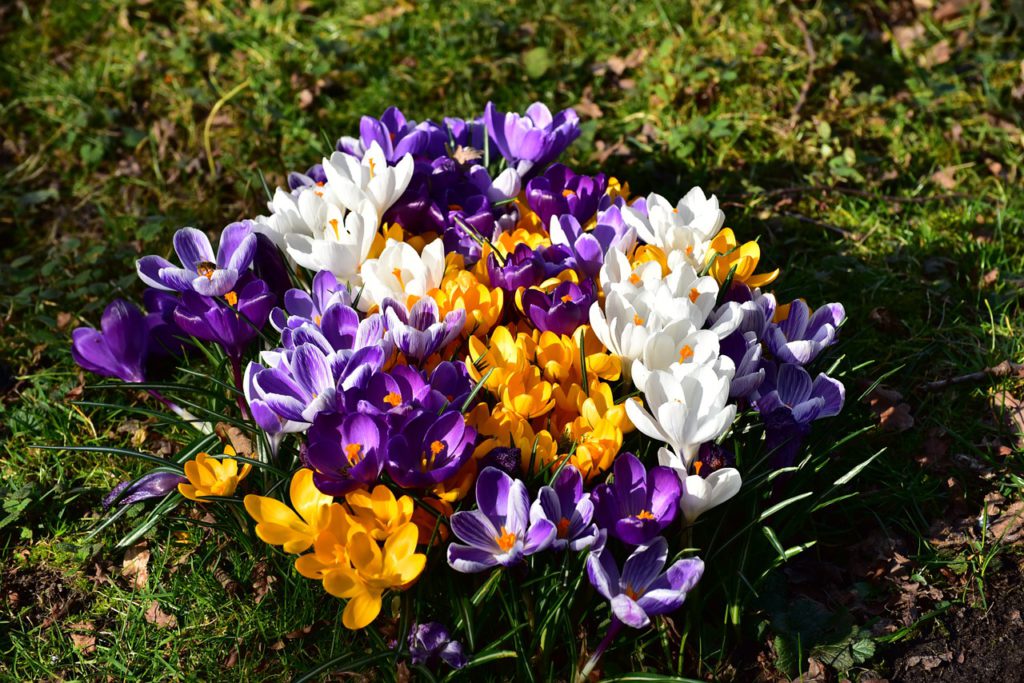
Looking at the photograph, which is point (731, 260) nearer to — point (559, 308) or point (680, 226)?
point (680, 226)

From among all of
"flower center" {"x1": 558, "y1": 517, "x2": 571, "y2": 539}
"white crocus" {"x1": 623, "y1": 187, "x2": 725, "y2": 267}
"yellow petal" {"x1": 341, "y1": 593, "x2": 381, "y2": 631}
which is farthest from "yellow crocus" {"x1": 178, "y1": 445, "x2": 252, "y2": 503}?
"white crocus" {"x1": 623, "y1": 187, "x2": 725, "y2": 267}

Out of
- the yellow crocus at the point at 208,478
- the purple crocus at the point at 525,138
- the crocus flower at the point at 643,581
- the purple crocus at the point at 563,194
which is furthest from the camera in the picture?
the purple crocus at the point at 525,138

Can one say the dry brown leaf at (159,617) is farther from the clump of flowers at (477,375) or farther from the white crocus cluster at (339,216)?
the white crocus cluster at (339,216)

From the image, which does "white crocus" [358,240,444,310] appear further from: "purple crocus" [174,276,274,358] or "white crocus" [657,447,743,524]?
"white crocus" [657,447,743,524]

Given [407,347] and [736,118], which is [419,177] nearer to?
[407,347]

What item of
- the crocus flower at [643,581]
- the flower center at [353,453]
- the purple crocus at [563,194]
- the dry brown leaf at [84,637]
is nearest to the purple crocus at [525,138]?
the purple crocus at [563,194]

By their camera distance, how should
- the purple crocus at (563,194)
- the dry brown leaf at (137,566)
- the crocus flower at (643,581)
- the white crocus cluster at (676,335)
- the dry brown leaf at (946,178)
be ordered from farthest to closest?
the dry brown leaf at (946,178) < the purple crocus at (563,194) < the dry brown leaf at (137,566) < the white crocus cluster at (676,335) < the crocus flower at (643,581)
